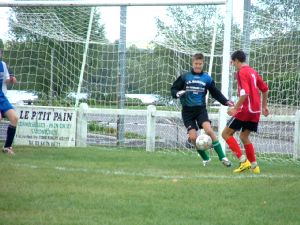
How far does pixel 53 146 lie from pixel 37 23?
9.74 ft

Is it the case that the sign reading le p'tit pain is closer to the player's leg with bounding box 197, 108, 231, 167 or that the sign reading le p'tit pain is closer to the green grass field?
the green grass field

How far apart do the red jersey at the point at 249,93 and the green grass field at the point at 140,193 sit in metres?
0.87

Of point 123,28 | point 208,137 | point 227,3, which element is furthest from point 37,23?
point 208,137

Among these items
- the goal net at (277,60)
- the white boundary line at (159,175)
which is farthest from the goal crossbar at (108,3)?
the white boundary line at (159,175)

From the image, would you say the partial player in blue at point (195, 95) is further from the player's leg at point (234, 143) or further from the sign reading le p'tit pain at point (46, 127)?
the sign reading le p'tit pain at point (46, 127)

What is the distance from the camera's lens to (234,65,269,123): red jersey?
28.5 ft

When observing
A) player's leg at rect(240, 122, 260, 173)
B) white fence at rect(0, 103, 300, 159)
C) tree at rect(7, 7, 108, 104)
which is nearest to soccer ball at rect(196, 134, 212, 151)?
player's leg at rect(240, 122, 260, 173)

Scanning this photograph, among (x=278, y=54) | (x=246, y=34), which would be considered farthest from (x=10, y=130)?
(x=278, y=54)

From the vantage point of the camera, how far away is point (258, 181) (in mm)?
7641

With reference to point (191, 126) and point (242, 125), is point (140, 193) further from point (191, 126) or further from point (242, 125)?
point (191, 126)

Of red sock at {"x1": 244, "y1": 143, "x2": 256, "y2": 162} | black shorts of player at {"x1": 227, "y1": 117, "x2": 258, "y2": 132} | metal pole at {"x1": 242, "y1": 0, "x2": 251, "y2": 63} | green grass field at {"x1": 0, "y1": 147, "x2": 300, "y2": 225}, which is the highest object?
metal pole at {"x1": 242, "y1": 0, "x2": 251, "y2": 63}

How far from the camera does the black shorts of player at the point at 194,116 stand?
9508 millimetres

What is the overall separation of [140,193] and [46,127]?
683 cm

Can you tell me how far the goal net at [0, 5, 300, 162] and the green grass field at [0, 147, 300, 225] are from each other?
318cm
